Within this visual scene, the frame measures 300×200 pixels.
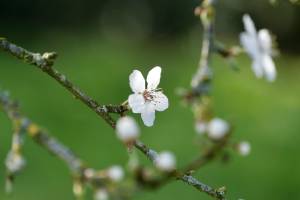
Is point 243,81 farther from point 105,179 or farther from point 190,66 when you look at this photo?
point 105,179

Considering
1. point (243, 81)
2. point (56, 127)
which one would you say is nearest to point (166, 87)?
point (243, 81)

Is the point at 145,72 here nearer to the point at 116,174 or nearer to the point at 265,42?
the point at 265,42

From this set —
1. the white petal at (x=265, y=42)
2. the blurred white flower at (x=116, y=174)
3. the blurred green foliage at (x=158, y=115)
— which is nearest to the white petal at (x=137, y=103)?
the white petal at (x=265, y=42)

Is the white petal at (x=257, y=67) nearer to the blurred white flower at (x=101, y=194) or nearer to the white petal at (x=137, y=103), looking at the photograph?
the white petal at (x=137, y=103)

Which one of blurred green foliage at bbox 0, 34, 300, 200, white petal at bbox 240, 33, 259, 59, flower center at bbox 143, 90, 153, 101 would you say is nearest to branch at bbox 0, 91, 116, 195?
white petal at bbox 240, 33, 259, 59

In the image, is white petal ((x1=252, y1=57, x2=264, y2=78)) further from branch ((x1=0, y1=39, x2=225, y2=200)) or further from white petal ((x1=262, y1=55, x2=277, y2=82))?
branch ((x1=0, y1=39, x2=225, y2=200))

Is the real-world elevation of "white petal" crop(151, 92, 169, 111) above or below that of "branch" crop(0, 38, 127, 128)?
above

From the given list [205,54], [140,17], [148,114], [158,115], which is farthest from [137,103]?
[140,17]
